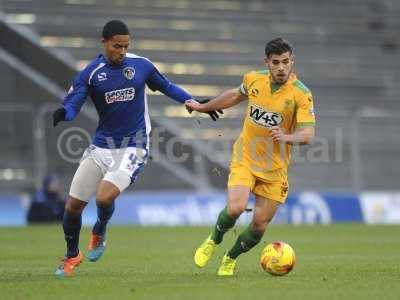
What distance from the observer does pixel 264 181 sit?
10.6 m

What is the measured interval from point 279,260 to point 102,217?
193 cm

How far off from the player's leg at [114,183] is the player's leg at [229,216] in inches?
39.4

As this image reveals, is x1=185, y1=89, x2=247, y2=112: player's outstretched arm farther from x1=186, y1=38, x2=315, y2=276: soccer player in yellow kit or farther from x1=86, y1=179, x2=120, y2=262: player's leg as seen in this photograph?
x1=86, y1=179, x2=120, y2=262: player's leg

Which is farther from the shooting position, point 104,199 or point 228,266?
point 228,266

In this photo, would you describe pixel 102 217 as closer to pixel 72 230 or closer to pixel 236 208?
pixel 72 230

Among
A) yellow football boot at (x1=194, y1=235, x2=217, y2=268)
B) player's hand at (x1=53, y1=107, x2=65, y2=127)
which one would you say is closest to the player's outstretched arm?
yellow football boot at (x1=194, y1=235, x2=217, y2=268)

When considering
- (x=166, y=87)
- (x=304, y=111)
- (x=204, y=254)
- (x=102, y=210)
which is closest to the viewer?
(x=304, y=111)

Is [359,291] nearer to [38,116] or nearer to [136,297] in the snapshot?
[136,297]

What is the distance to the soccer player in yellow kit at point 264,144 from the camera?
1027 cm

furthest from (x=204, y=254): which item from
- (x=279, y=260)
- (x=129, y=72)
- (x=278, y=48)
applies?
(x=278, y=48)

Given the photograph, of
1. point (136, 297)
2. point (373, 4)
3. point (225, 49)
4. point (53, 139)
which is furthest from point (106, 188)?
point (373, 4)

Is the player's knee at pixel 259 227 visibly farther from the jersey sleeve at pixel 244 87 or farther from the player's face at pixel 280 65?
the player's face at pixel 280 65

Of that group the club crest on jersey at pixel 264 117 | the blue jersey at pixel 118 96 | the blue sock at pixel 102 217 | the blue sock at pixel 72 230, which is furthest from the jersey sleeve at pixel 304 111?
the blue sock at pixel 72 230

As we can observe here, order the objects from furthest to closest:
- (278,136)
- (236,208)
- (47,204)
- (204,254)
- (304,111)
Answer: (47,204) < (204,254) < (236,208) < (304,111) < (278,136)
